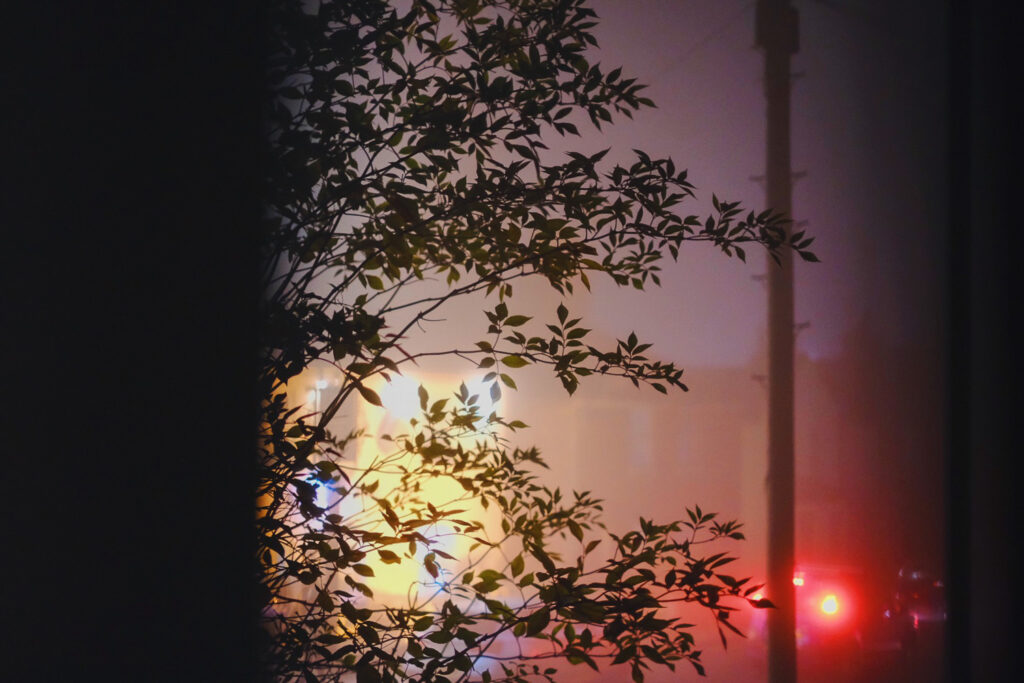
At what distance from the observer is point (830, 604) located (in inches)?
64.3

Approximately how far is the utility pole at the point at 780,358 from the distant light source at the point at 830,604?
3.6 inches

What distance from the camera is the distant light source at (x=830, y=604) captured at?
1.63 meters

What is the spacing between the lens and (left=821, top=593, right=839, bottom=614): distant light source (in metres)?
1.63

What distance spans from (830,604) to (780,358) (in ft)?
2.34

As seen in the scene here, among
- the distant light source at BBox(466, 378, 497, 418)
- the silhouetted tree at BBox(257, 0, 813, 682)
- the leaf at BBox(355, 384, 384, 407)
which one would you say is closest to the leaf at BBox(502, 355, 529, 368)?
the silhouetted tree at BBox(257, 0, 813, 682)

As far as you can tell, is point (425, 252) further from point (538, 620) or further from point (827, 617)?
point (827, 617)

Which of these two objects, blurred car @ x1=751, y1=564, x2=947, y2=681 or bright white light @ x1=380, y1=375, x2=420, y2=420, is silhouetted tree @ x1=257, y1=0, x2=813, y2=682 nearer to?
bright white light @ x1=380, y1=375, x2=420, y2=420

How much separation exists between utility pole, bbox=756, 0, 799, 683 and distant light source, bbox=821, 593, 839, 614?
3.6 inches

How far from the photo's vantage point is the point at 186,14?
3.79 ft

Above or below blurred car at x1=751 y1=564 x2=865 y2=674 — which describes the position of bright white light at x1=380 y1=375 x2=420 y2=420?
above

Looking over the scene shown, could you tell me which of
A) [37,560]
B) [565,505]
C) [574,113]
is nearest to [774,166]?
[574,113]

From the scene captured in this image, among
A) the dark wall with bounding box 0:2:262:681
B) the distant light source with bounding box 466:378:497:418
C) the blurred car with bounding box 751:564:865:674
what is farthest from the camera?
the blurred car with bounding box 751:564:865:674

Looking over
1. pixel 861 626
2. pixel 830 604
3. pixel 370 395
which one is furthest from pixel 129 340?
pixel 861 626

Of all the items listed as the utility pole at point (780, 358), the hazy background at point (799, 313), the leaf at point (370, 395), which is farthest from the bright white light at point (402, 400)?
the utility pole at point (780, 358)
